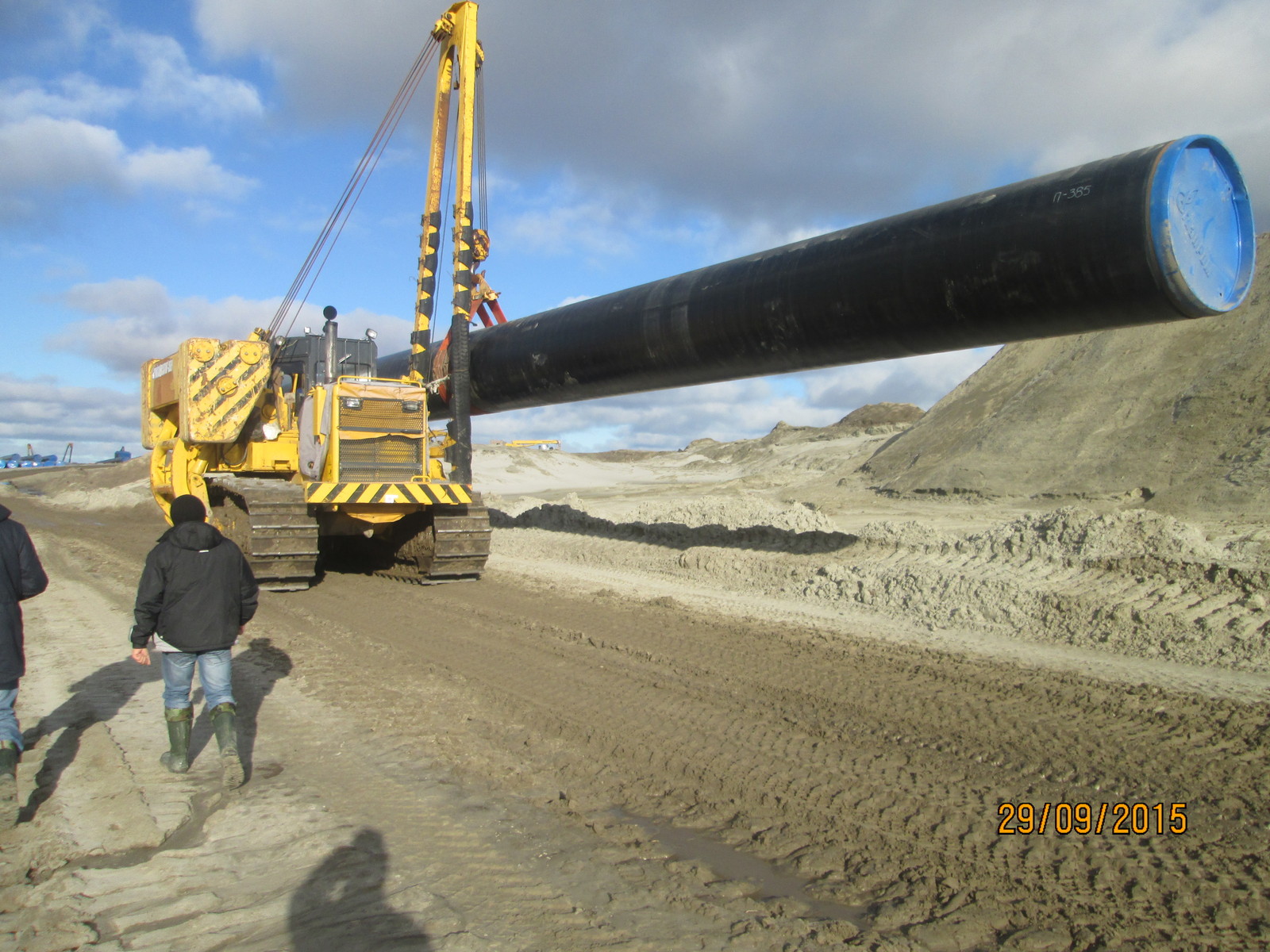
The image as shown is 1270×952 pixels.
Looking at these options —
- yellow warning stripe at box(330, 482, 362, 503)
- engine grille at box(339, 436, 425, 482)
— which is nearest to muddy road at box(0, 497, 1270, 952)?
yellow warning stripe at box(330, 482, 362, 503)

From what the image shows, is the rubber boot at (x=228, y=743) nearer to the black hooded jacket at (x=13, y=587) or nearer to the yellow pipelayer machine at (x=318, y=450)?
the black hooded jacket at (x=13, y=587)

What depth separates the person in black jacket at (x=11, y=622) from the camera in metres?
3.88

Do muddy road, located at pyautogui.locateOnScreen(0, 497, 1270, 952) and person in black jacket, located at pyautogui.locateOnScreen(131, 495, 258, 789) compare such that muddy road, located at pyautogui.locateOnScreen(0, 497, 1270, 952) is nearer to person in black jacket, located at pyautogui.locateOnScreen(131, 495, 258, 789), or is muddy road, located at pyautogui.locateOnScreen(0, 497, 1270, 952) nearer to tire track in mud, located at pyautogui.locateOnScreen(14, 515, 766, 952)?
tire track in mud, located at pyautogui.locateOnScreen(14, 515, 766, 952)

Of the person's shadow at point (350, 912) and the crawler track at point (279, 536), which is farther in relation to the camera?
the crawler track at point (279, 536)

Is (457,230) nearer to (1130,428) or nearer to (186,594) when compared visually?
(186,594)

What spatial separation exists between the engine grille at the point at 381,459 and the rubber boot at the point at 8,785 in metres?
6.41

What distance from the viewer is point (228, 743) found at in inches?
167

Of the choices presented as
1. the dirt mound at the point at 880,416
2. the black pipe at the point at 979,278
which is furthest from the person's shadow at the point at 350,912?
the dirt mound at the point at 880,416

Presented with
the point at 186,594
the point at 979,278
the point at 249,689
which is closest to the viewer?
the point at 186,594

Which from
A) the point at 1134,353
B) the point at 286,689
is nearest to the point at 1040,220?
the point at 286,689

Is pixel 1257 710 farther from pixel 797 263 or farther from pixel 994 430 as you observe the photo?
pixel 994 430

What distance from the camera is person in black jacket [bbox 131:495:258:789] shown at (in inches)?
163
